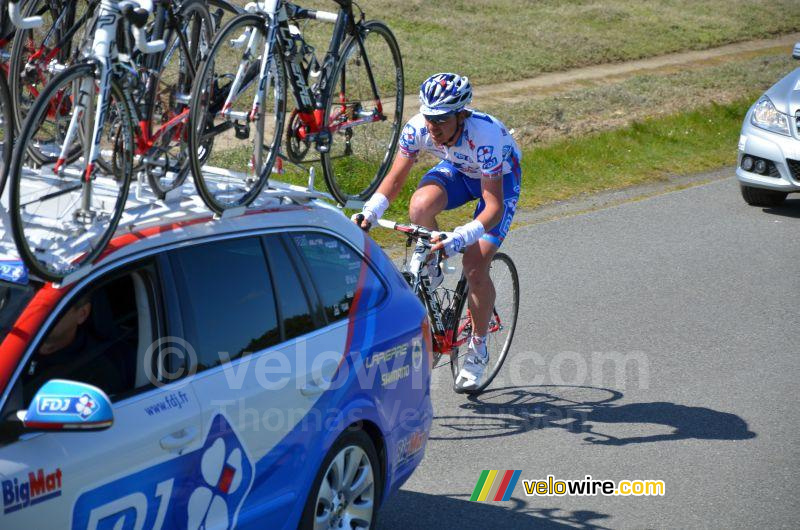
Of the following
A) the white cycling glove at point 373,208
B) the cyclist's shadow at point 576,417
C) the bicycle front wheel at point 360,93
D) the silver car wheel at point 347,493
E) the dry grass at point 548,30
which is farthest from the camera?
the dry grass at point 548,30

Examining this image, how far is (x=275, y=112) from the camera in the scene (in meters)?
6.23

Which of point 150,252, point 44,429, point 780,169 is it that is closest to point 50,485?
point 44,429

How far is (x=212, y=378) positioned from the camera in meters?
4.52

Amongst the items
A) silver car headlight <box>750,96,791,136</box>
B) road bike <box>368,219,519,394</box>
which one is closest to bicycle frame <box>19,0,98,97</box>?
road bike <box>368,219,519,394</box>

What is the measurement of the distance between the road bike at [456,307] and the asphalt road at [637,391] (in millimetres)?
232

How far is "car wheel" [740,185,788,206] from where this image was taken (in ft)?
46.1

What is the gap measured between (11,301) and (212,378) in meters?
0.84

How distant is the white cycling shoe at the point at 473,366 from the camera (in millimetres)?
7891

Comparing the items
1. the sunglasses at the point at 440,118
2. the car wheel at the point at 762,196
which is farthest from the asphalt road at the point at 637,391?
the sunglasses at the point at 440,118

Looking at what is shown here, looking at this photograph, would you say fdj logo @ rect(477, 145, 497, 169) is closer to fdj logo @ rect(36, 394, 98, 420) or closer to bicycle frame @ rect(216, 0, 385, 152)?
bicycle frame @ rect(216, 0, 385, 152)

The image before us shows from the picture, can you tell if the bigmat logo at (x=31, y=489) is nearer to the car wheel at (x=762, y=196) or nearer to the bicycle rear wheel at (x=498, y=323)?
the bicycle rear wheel at (x=498, y=323)

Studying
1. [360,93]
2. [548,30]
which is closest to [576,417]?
[360,93]

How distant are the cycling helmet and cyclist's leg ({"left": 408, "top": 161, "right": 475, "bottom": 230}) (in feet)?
2.36

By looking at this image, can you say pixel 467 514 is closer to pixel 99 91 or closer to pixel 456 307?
pixel 456 307
